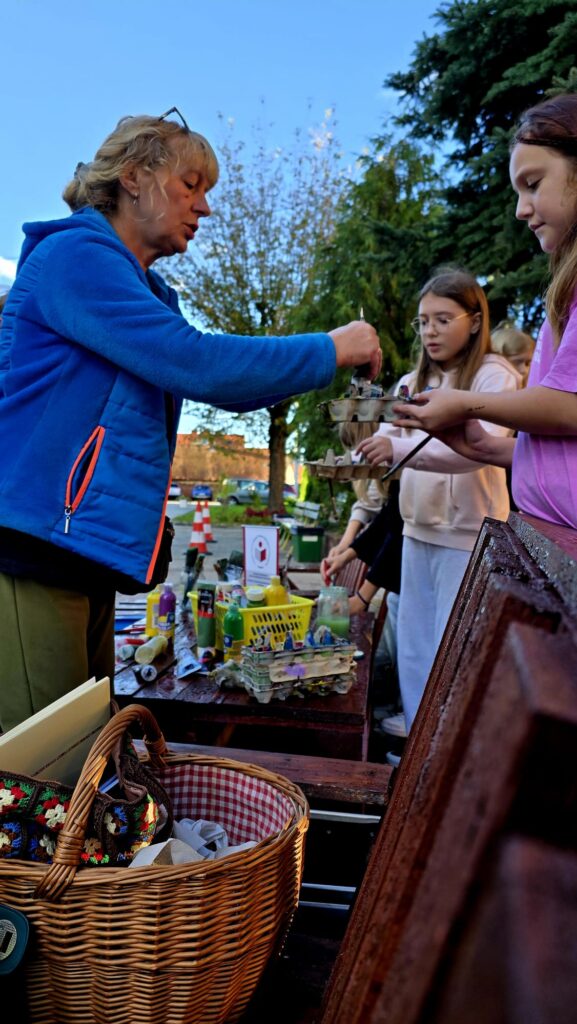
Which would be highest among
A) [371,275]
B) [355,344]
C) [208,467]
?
[371,275]

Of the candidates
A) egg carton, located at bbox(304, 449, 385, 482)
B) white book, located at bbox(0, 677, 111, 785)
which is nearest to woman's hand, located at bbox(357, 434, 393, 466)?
egg carton, located at bbox(304, 449, 385, 482)

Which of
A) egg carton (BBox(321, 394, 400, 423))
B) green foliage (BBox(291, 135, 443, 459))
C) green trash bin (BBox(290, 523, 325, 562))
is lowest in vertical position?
green trash bin (BBox(290, 523, 325, 562))

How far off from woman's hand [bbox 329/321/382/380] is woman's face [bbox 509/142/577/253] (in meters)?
0.43

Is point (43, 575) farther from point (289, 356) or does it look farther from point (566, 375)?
point (566, 375)

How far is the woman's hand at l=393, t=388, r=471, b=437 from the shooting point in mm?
1727

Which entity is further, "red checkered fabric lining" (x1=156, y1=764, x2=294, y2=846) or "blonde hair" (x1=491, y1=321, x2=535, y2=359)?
"blonde hair" (x1=491, y1=321, x2=535, y2=359)

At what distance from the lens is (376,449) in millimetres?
2150

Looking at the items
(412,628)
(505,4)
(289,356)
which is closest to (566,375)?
(289,356)

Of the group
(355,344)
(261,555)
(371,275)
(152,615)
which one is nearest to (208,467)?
(371,275)

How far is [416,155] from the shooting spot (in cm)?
1172

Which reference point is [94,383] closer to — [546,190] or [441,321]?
[546,190]

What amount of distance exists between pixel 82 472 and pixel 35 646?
381 mm

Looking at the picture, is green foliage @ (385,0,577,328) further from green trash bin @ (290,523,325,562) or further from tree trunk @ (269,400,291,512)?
tree trunk @ (269,400,291,512)

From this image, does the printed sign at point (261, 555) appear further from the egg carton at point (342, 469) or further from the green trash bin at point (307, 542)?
the green trash bin at point (307, 542)
